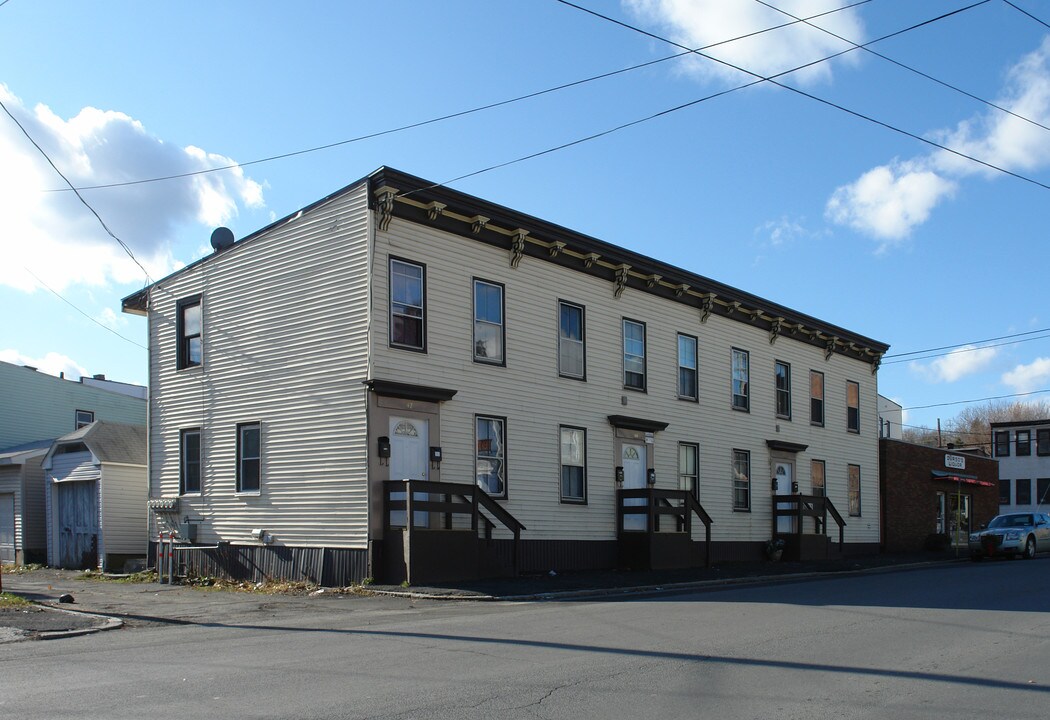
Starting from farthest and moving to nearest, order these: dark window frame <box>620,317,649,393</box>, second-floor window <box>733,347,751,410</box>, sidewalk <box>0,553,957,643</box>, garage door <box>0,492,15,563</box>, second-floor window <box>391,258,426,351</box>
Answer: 1. second-floor window <box>733,347,751,410</box>
2. garage door <box>0,492,15,563</box>
3. dark window frame <box>620,317,649,393</box>
4. second-floor window <box>391,258,426,351</box>
5. sidewalk <box>0,553,957,643</box>

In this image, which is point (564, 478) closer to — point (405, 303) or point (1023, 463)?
point (405, 303)

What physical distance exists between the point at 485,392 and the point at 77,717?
14.0 m

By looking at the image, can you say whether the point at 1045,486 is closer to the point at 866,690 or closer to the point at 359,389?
the point at 359,389

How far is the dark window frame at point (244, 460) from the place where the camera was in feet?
67.6

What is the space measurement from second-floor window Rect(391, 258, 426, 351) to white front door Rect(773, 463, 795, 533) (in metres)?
14.8

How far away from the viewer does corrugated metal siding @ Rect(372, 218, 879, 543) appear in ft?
64.8

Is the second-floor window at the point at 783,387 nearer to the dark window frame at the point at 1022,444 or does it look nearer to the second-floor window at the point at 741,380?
the second-floor window at the point at 741,380

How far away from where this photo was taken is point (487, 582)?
18547 millimetres

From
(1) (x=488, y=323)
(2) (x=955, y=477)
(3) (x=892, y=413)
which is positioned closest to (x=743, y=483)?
(1) (x=488, y=323)

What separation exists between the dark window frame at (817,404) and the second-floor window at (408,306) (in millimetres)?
17203

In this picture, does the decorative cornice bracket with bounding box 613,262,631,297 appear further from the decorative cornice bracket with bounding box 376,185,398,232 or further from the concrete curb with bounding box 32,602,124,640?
the concrete curb with bounding box 32,602,124,640

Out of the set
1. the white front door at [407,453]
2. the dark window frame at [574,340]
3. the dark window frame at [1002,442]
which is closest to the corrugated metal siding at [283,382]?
the white front door at [407,453]

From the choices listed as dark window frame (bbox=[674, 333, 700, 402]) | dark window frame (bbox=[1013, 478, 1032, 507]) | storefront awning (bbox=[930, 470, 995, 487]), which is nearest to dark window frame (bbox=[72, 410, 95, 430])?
dark window frame (bbox=[674, 333, 700, 402])

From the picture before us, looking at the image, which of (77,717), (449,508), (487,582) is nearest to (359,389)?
(449,508)
